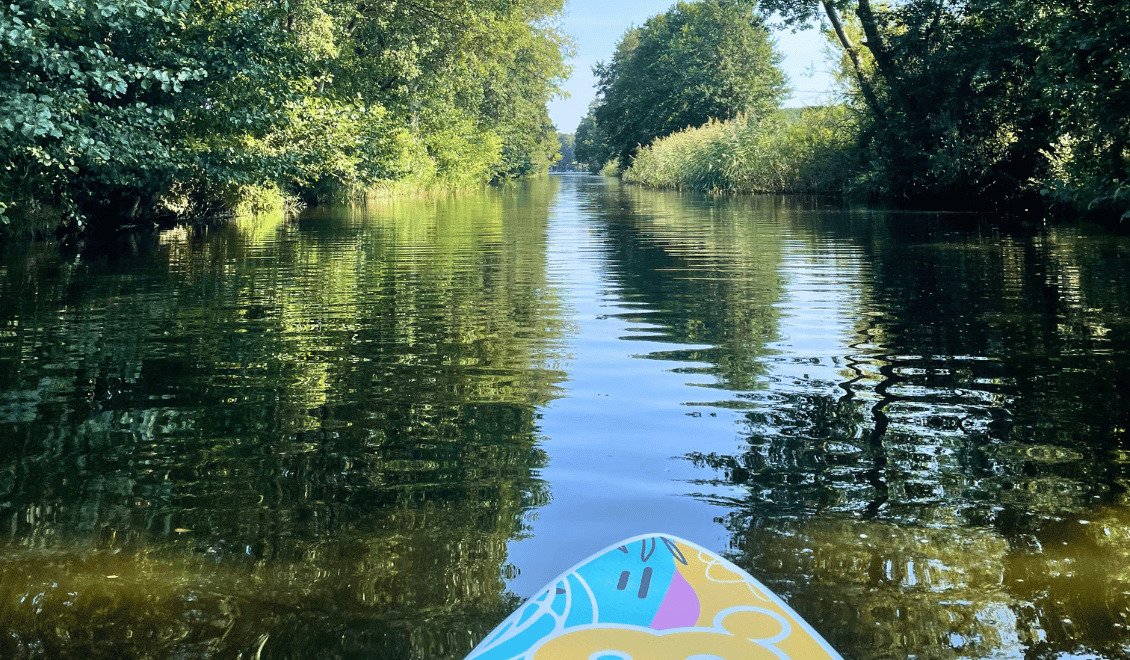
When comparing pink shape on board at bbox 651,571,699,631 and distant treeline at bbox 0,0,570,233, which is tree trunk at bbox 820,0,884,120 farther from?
pink shape on board at bbox 651,571,699,631

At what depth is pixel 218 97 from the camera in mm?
16688

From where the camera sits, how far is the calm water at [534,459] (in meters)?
3.01

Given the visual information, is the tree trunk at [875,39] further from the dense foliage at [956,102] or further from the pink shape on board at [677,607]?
the pink shape on board at [677,607]

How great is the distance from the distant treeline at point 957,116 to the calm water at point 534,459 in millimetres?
6004

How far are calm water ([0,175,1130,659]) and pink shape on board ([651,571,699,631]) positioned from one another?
2.18 ft

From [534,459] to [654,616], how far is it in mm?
2256

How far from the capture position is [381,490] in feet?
13.4

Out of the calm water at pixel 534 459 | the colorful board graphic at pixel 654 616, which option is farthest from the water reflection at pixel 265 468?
the colorful board graphic at pixel 654 616

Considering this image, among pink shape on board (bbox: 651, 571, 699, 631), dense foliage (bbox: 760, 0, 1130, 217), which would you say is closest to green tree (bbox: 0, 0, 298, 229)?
pink shape on board (bbox: 651, 571, 699, 631)

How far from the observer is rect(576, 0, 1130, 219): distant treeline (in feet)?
46.9

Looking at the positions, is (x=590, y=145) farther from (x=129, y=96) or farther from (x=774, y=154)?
(x=129, y=96)

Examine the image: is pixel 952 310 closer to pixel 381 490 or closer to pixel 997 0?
pixel 381 490

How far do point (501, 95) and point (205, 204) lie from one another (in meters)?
30.9

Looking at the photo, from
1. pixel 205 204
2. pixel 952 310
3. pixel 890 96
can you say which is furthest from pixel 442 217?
pixel 952 310
